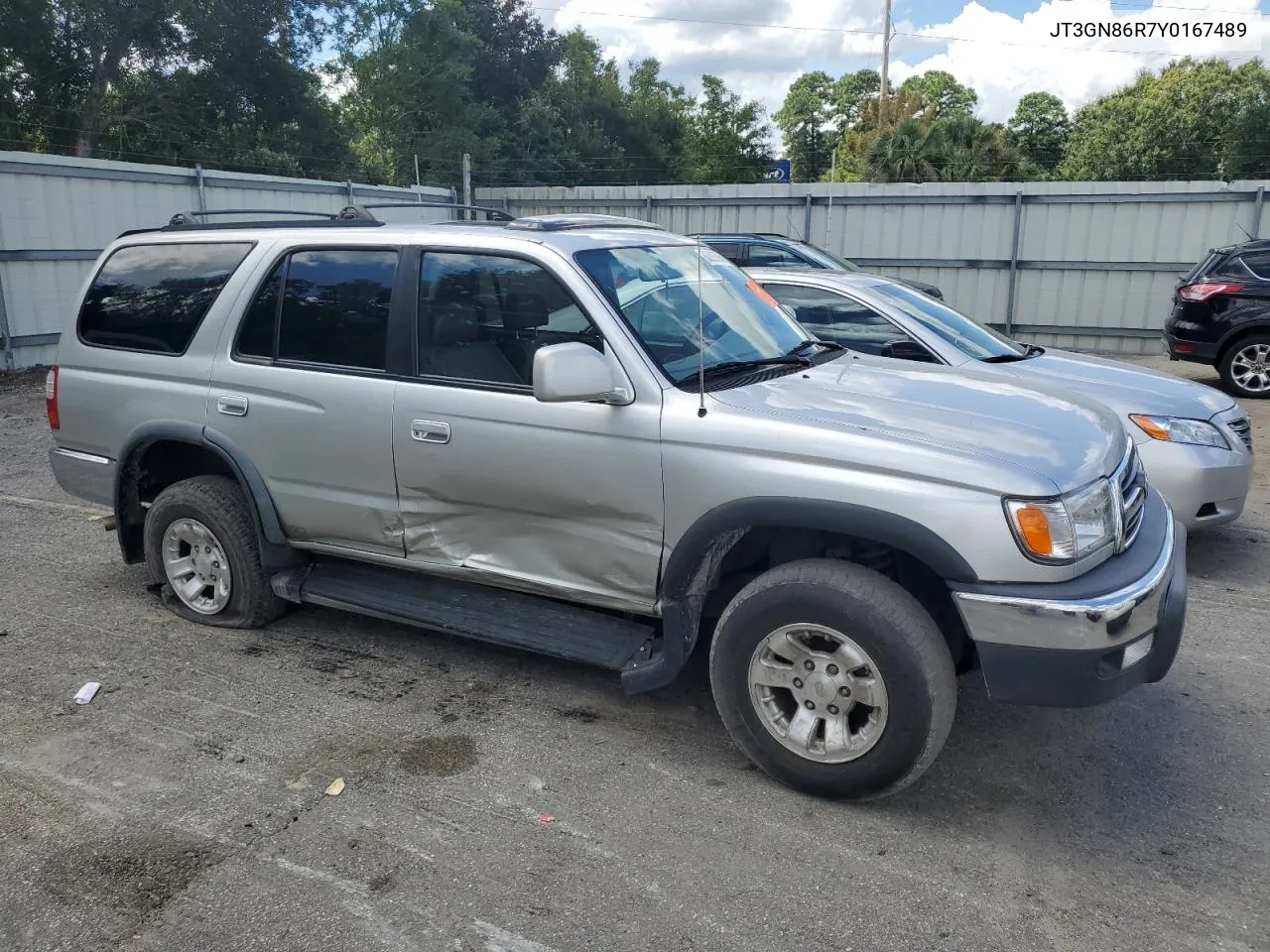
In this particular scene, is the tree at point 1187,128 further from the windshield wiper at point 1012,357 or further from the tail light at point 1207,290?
the windshield wiper at point 1012,357

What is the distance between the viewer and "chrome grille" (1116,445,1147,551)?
11.1 feet

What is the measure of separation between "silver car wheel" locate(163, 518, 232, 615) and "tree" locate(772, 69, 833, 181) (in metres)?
51.3

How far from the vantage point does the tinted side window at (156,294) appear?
4.66 metres

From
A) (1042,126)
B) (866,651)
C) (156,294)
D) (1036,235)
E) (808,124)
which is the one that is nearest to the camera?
(866,651)

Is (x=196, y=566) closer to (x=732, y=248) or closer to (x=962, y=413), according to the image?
(x=962, y=413)

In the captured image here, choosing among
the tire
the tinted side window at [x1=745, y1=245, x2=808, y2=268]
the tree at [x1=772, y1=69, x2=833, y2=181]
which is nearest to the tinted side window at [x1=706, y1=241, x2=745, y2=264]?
the tinted side window at [x1=745, y1=245, x2=808, y2=268]

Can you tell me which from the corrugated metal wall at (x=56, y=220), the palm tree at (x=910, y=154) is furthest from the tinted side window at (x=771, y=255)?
the palm tree at (x=910, y=154)

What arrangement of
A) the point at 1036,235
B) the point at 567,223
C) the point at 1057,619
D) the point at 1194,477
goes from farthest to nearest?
1. the point at 1036,235
2. the point at 1194,477
3. the point at 567,223
4. the point at 1057,619

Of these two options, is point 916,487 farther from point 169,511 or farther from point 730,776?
point 169,511

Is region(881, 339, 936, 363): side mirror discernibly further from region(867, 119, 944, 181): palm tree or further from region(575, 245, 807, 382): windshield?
region(867, 119, 944, 181): palm tree

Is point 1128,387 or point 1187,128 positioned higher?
point 1187,128

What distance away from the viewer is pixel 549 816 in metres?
3.28

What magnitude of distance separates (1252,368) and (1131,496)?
8962mm

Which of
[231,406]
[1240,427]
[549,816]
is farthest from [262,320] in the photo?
[1240,427]
